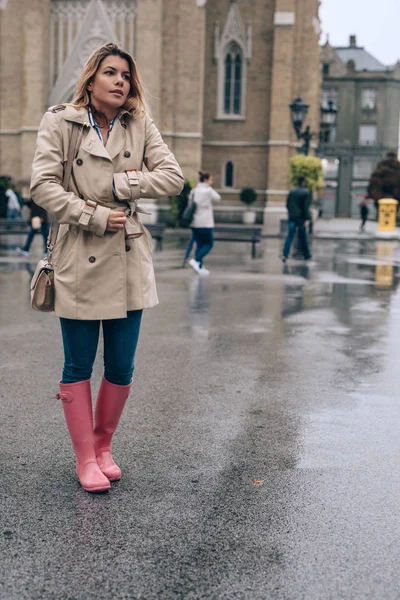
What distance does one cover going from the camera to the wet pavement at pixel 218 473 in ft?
10.2

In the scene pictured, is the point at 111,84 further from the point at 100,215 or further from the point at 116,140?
the point at 100,215

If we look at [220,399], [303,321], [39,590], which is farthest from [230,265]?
[39,590]

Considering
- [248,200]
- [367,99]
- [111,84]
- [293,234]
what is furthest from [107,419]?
[367,99]

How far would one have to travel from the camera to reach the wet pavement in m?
3.11

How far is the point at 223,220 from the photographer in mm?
38375

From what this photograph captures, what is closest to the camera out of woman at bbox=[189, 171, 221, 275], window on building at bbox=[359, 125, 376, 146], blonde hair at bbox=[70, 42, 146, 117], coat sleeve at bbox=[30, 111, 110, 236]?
coat sleeve at bbox=[30, 111, 110, 236]

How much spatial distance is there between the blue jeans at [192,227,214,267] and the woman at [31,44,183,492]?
11.4m

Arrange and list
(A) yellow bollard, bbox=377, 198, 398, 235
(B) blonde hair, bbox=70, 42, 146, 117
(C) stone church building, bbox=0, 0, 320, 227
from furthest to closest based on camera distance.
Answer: (C) stone church building, bbox=0, 0, 320, 227
(A) yellow bollard, bbox=377, 198, 398, 235
(B) blonde hair, bbox=70, 42, 146, 117

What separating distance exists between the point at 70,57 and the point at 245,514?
34.2 meters

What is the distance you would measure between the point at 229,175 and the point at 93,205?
3593 cm

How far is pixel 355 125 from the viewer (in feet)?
257

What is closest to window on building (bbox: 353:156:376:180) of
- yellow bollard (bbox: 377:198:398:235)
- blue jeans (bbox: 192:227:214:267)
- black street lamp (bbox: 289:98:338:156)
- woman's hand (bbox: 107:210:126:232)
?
yellow bollard (bbox: 377:198:398:235)

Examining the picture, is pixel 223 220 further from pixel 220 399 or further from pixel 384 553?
pixel 384 553

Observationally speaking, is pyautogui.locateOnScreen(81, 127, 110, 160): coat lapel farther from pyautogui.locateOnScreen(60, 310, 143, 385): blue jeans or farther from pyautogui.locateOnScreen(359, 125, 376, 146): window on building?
pyautogui.locateOnScreen(359, 125, 376, 146): window on building
